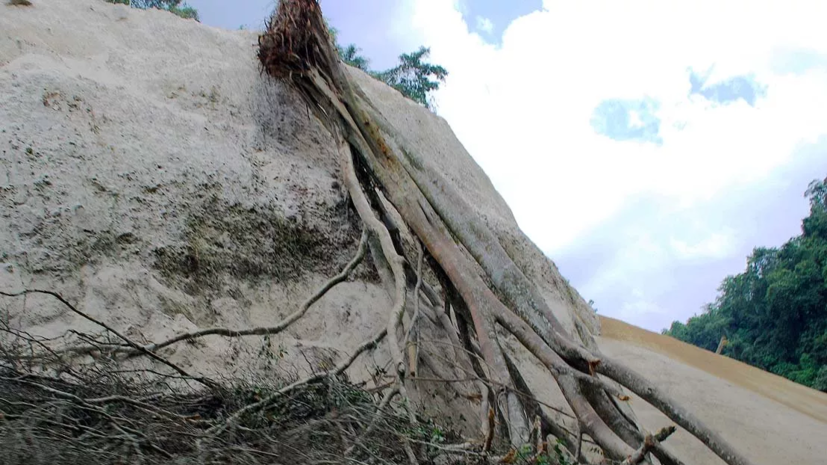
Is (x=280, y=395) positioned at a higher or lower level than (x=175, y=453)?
higher

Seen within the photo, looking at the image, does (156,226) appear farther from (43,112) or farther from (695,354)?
(695,354)

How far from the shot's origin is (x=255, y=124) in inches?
220

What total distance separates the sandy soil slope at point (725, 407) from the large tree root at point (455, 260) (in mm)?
1176

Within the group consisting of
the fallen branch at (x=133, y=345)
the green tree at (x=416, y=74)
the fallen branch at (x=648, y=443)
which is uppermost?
the green tree at (x=416, y=74)

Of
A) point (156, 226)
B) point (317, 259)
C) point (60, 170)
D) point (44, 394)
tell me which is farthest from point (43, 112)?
point (44, 394)

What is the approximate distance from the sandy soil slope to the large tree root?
3.86 feet

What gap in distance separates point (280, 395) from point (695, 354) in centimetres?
792

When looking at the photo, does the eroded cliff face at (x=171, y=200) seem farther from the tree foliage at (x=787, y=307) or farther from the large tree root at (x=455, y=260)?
the tree foliage at (x=787, y=307)

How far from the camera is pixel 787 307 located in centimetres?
2094

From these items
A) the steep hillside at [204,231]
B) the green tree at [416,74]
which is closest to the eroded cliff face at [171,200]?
the steep hillside at [204,231]

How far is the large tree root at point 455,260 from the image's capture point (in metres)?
3.62

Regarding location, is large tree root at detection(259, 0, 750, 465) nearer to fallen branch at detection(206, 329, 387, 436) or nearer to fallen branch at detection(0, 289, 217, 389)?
fallen branch at detection(206, 329, 387, 436)

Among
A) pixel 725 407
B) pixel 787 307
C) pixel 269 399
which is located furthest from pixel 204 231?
pixel 787 307

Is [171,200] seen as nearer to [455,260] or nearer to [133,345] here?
[133,345]
